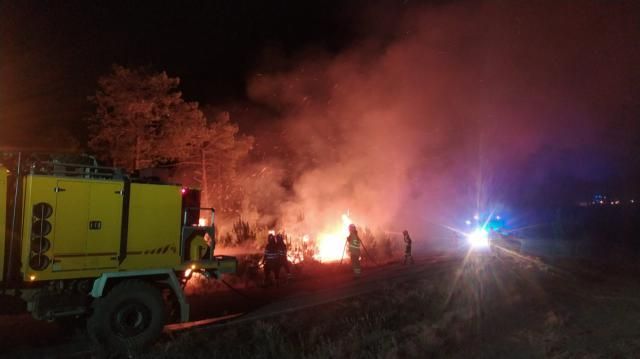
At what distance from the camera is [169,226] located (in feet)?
25.9

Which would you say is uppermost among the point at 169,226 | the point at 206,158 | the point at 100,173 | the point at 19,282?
the point at 206,158

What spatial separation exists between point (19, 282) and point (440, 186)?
37793 mm

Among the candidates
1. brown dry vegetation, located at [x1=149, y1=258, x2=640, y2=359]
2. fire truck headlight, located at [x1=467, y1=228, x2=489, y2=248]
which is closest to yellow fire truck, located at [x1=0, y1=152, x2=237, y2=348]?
brown dry vegetation, located at [x1=149, y1=258, x2=640, y2=359]

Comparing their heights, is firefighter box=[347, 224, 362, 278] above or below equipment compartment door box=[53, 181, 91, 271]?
below

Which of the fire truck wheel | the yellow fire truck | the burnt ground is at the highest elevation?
the yellow fire truck

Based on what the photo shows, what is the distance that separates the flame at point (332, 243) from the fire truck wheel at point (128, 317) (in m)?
12.2

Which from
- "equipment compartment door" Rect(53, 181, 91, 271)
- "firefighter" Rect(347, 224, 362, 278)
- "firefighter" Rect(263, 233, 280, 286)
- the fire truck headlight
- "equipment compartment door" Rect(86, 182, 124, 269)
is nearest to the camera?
"equipment compartment door" Rect(53, 181, 91, 271)

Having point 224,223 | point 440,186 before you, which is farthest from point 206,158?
point 440,186

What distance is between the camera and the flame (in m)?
20.6

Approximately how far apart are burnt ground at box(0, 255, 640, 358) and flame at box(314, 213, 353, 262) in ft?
11.9

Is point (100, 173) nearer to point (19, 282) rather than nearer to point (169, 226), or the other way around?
point (169, 226)

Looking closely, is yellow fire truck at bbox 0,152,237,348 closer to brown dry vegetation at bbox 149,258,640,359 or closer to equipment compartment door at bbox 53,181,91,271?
equipment compartment door at bbox 53,181,91,271

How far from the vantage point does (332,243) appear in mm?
21844

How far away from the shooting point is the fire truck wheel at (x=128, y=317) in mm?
7160
